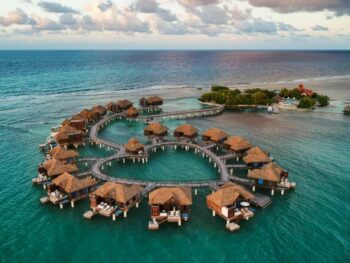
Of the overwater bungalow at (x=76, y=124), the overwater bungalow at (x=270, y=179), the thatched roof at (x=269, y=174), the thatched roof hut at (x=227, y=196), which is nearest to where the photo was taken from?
the thatched roof hut at (x=227, y=196)

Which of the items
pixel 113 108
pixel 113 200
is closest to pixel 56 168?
pixel 113 200

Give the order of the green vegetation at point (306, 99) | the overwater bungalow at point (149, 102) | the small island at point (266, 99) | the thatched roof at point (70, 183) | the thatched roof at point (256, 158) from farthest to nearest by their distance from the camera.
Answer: the small island at point (266, 99) < the overwater bungalow at point (149, 102) < the green vegetation at point (306, 99) < the thatched roof at point (256, 158) < the thatched roof at point (70, 183)

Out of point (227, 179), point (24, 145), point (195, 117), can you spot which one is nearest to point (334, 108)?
point (195, 117)

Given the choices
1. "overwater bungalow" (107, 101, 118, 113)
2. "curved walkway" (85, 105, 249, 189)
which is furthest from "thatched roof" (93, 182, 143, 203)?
"overwater bungalow" (107, 101, 118, 113)

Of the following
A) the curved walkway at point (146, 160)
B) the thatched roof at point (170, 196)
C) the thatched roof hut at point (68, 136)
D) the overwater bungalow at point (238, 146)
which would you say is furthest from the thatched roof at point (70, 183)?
the overwater bungalow at point (238, 146)

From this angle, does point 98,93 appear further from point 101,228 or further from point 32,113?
point 101,228

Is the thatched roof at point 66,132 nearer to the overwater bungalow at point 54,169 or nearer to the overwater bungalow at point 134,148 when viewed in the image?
the overwater bungalow at point 54,169

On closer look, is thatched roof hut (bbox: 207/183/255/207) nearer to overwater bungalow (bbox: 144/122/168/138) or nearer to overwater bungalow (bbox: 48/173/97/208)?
overwater bungalow (bbox: 48/173/97/208)
